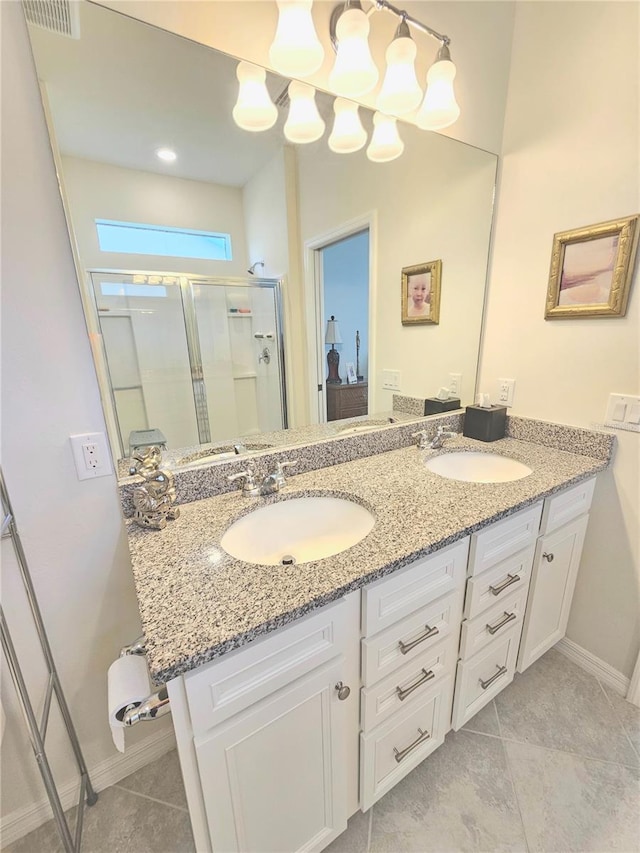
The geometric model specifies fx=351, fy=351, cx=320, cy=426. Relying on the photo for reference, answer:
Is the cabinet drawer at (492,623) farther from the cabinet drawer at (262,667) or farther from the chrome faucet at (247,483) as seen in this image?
the chrome faucet at (247,483)

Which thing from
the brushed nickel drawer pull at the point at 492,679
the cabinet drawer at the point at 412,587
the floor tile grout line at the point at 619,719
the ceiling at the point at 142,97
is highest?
the ceiling at the point at 142,97

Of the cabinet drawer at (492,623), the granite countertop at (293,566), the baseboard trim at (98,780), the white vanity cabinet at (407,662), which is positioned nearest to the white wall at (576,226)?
the granite countertop at (293,566)

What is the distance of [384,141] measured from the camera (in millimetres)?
1279

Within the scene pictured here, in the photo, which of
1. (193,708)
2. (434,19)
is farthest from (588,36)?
(193,708)

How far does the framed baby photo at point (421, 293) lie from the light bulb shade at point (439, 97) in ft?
1.61

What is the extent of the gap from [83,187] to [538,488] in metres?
1.50

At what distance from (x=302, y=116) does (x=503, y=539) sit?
1441 mm

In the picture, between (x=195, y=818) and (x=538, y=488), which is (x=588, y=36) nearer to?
(x=538, y=488)

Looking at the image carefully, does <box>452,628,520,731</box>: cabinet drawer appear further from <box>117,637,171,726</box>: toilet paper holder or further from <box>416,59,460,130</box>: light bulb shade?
<box>416,59,460,130</box>: light bulb shade

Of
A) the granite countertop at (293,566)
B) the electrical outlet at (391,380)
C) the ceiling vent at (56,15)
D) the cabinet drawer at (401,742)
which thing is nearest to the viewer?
the granite countertop at (293,566)

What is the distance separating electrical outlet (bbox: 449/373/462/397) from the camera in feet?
5.66

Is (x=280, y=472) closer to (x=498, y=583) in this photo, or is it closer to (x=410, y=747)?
(x=498, y=583)

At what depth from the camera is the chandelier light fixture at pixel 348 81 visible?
Answer: 2.95 feet

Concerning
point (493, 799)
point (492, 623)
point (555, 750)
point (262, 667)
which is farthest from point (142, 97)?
point (555, 750)
